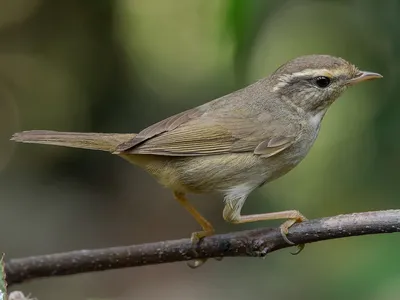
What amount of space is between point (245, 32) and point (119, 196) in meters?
7.03

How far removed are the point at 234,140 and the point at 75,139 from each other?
2.83ft

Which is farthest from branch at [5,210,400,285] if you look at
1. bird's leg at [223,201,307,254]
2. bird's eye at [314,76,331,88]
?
bird's eye at [314,76,331,88]

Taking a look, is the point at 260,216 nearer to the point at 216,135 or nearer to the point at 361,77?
the point at 216,135

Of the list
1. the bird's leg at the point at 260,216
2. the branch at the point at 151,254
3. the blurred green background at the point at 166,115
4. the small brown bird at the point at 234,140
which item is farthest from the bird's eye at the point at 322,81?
the branch at the point at 151,254

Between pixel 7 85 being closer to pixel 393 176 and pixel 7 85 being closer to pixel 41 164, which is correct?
pixel 41 164

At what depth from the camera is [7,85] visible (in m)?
9.41

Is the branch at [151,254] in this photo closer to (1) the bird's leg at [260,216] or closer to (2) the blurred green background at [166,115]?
Answer: (1) the bird's leg at [260,216]

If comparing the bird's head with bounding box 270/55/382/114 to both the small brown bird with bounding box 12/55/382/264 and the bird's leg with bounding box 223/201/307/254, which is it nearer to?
the small brown bird with bounding box 12/55/382/264

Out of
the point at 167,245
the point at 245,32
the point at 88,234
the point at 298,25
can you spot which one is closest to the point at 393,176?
the point at 245,32

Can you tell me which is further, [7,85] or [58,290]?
[7,85]

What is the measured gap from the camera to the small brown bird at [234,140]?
3203mm

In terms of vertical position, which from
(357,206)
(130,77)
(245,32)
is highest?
(130,77)

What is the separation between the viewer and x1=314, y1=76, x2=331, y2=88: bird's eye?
3299mm

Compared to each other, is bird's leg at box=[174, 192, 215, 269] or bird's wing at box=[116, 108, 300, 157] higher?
bird's wing at box=[116, 108, 300, 157]
